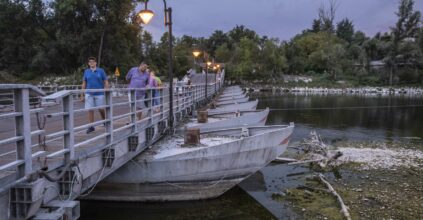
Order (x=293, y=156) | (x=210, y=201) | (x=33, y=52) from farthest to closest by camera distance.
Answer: (x=33, y=52) < (x=293, y=156) < (x=210, y=201)

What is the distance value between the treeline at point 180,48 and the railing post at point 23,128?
24.1 metres

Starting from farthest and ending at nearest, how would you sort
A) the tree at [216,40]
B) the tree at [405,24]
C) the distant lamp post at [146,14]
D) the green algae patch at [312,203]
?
the tree at [216,40] < the tree at [405,24] < the distant lamp post at [146,14] < the green algae patch at [312,203]

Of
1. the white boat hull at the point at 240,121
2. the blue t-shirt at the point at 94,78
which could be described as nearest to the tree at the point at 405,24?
the white boat hull at the point at 240,121

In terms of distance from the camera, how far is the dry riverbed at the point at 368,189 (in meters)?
9.60

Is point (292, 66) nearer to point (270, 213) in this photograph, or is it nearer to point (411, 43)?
point (411, 43)

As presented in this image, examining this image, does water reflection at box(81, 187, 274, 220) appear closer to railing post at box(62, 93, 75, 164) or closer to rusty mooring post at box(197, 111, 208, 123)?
railing post at box(62, 93, 75, 164)

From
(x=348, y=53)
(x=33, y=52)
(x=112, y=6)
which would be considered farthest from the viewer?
(x=348, y=53)

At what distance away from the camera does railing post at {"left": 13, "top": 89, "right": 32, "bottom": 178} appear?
14.6 ft

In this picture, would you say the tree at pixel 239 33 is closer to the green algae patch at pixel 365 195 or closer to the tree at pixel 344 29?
the tree at pixel 344 29

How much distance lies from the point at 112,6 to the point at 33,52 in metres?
17.2

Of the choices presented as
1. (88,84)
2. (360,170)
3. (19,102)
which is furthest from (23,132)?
(360,170)

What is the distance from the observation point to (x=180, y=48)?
8544 centimetres

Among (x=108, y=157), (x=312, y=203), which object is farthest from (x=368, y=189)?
(x=108, y=157)

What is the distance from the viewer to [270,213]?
980cm
